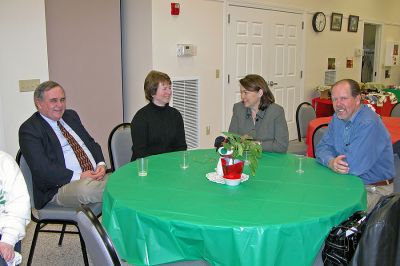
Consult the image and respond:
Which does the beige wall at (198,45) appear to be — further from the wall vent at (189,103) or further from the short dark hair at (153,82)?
the short dark hair at (153,82)

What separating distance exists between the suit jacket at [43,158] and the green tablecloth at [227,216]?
20.8 inches

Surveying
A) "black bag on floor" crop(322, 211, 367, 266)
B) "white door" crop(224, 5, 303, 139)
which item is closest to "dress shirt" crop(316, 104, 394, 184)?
"black bag on floor" crop(322, 211, 367, 266)

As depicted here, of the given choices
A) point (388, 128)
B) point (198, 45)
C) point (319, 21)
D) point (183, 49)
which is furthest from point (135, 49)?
point (319, 21)

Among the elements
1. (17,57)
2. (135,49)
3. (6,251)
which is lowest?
(6,251)

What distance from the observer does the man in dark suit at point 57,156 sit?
251cm

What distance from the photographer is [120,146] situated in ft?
10.4

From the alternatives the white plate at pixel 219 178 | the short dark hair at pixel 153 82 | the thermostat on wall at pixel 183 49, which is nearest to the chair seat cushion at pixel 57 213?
the white plate at pixel 219 178

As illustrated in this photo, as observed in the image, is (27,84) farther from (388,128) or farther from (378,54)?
(378,54)

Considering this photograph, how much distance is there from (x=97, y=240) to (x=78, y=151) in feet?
5.13

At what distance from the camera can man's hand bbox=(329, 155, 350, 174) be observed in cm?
233

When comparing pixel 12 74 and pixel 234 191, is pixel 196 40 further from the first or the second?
pixel 234 191

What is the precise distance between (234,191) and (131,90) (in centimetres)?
329

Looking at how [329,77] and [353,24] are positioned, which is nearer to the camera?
[329,77]

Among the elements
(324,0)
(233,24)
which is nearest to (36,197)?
(233,24)
